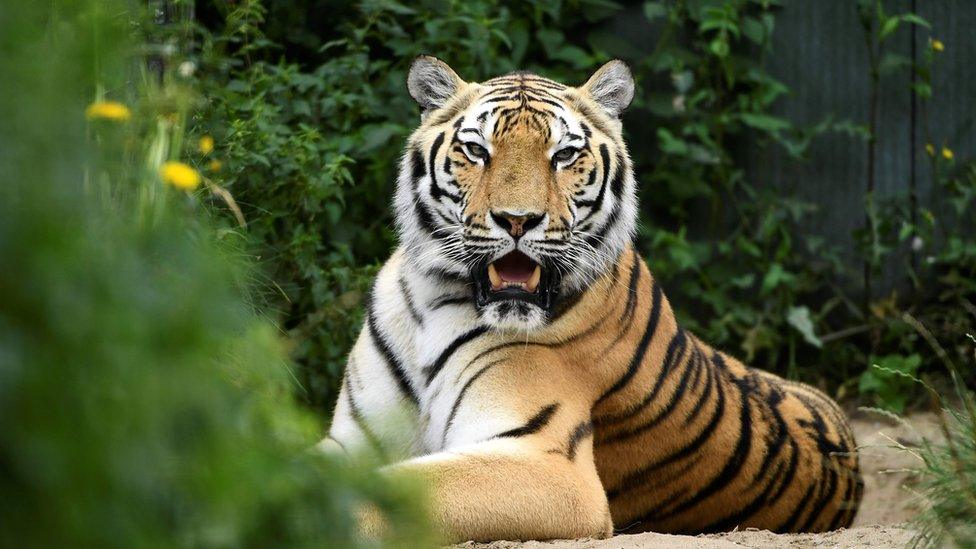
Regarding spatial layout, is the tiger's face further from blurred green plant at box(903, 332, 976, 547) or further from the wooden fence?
the wooden fence

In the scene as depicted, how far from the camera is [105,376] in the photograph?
1168 mm

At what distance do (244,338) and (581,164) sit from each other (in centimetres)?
218

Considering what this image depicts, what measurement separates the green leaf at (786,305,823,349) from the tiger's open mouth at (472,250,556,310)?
10.2 feet

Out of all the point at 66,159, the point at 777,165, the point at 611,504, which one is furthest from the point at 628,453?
the point at 777,165

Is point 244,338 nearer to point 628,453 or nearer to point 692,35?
point 628,453

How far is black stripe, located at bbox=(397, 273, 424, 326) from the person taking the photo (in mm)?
3627

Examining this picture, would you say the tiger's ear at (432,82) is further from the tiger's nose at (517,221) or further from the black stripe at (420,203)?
the tiger's nose at (517,221)

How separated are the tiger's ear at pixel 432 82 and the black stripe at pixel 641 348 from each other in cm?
91

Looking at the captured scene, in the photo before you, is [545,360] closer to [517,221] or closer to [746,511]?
[517,221]

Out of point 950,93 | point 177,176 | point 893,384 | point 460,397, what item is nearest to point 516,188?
point 460,397

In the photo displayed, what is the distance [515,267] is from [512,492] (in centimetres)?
69

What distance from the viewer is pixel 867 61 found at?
261 inches

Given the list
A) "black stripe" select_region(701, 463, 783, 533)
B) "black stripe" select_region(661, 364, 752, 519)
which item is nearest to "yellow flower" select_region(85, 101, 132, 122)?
"black stripe" select_region(661, 364, 752, 519)

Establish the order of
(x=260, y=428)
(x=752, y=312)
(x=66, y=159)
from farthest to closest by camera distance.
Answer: (x=752, y=312), (x=260, y=428), (x=66, y=159)
